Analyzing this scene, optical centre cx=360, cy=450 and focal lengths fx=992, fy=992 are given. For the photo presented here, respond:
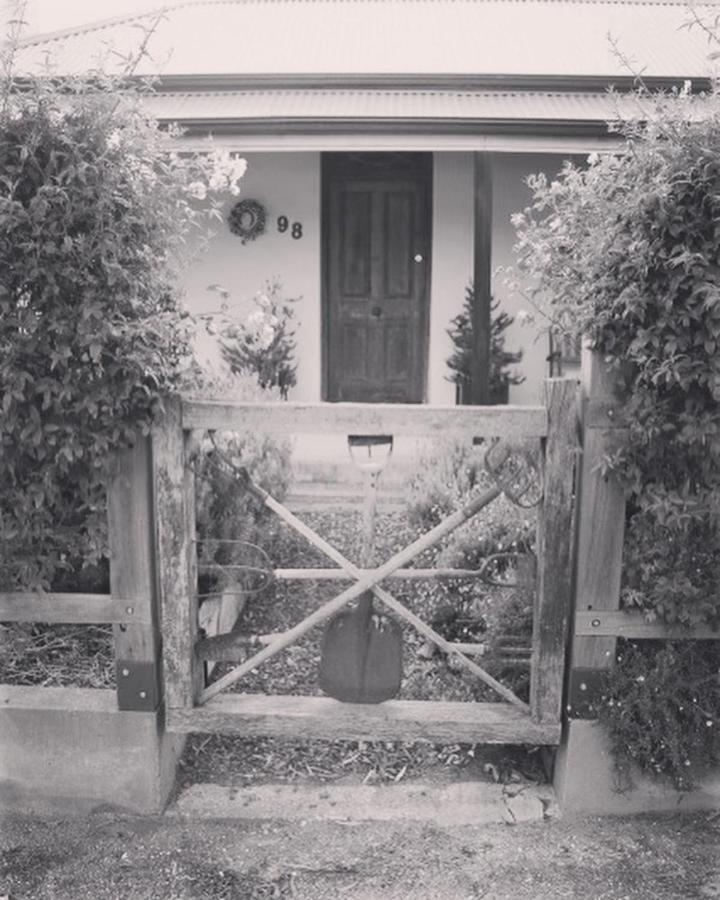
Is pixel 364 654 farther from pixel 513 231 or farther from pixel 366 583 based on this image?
pixel 513 231

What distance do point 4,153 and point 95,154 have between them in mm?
260

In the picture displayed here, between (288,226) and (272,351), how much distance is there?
1.51 m

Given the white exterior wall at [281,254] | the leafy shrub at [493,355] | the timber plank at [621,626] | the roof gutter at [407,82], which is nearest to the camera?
the timber plank at [621,626]

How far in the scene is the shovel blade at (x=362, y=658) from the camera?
11.3 feet

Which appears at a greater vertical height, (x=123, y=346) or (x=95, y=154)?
(x=95, y=154)

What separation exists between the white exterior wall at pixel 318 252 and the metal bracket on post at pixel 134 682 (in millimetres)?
6339

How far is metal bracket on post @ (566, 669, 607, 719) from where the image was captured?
129 inches

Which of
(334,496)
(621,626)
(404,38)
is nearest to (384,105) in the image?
(404,38)

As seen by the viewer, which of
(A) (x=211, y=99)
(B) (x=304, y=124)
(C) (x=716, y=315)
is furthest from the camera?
(A) (x=211, y=99)

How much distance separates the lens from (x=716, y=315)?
2.82 meters

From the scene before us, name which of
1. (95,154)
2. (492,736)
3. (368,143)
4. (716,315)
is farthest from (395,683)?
(368,143)

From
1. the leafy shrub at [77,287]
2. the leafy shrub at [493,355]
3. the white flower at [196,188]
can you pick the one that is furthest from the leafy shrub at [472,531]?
the leafy shrub at [493,355]

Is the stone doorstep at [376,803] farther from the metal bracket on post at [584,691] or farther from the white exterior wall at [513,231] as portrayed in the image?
the white exterior wall at [513,231]

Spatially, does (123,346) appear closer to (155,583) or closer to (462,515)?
(155,583)
